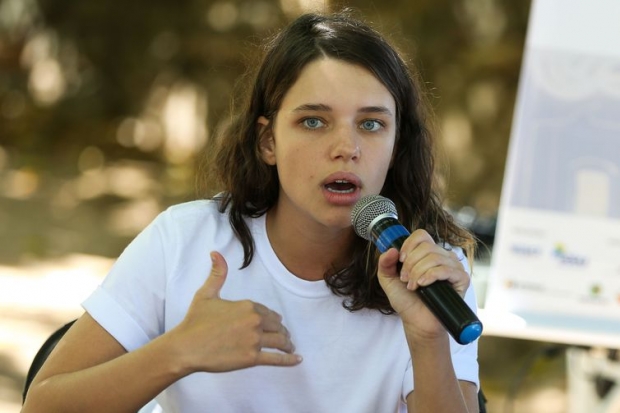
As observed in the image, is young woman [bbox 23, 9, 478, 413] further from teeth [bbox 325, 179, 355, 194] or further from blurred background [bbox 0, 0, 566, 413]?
blurred background [bbox 0, 0, 566, 413]

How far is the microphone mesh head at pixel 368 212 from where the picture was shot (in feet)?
5.16

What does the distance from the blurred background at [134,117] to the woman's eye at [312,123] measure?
318 cm

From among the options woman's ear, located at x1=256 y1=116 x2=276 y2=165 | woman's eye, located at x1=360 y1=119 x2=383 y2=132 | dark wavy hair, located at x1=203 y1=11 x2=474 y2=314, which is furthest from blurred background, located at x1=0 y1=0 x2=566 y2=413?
woman's eye, located at x1=360 y1=119 x2=383 y2=132

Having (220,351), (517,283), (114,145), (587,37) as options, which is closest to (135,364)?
(220,351)

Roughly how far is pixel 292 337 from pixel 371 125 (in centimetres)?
45

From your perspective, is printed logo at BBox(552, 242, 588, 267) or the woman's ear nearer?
the woman's ear

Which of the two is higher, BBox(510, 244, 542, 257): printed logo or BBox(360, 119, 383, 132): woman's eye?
BBox(360, 119, 383, 132): woman's eye

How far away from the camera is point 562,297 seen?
9.37 ft

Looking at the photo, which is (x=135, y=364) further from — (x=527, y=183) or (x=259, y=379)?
(x=527, y=183)

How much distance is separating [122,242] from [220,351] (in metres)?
5.92

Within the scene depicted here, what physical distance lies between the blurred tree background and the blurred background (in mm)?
13

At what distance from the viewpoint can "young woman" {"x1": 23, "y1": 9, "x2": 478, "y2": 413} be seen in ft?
5.25

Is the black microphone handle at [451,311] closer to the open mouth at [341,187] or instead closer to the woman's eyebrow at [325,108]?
the open mouth at [341,187]

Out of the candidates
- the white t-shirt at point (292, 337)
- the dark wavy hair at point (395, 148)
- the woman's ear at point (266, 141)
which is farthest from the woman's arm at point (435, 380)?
the woman's ear at point (266, 141)
